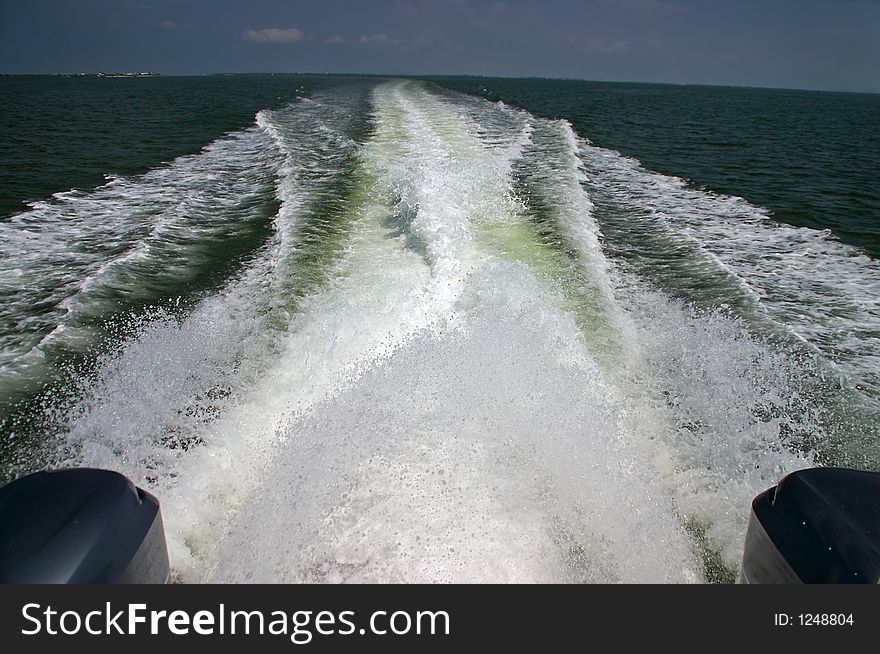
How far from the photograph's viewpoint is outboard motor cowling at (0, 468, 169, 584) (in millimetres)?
2178

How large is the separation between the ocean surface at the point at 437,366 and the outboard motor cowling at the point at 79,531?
887 mm

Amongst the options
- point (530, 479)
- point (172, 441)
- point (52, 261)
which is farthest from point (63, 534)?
point (52, 261)

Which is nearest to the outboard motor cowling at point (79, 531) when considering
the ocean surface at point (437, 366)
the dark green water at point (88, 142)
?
the ocean surface at point (437, 366)

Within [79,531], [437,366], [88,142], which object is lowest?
[437,366]

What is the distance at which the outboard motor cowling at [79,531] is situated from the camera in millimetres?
2178

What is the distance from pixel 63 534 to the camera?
2271 mm

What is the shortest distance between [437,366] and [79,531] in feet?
10.3

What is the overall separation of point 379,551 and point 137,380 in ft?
10.1

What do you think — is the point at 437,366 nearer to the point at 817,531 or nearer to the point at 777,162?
the point at 817,531

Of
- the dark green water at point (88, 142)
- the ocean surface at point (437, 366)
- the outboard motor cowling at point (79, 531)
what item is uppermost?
the dark green water at point (88, 142)

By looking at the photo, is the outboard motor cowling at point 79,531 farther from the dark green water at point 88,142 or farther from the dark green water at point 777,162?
the dark green water at point 777,162

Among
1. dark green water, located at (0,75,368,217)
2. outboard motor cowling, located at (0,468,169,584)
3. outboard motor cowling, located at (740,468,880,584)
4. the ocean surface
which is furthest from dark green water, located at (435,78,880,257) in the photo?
dark green water, located at (0,75,368,217)

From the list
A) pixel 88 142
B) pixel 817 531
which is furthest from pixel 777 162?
pixel 88 142

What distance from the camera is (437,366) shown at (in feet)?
16.4
